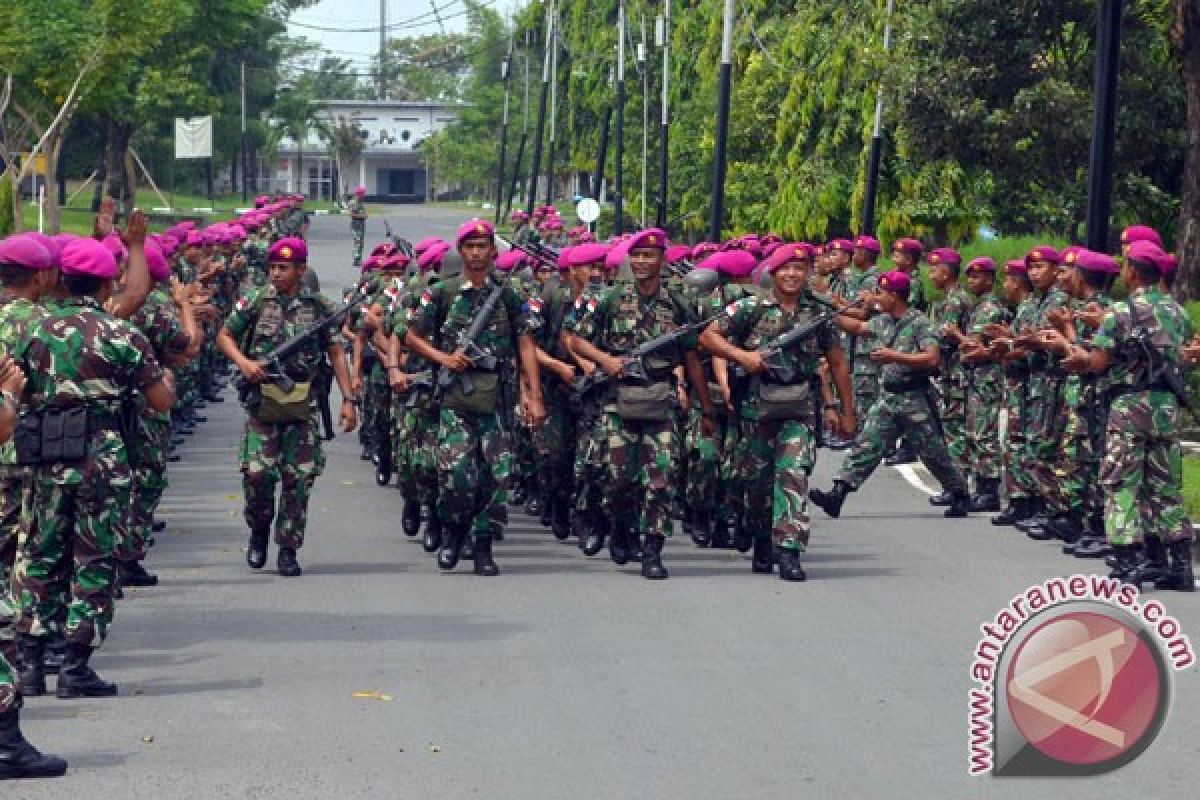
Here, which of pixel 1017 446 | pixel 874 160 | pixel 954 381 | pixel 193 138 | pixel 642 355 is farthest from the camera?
pixel 193 138

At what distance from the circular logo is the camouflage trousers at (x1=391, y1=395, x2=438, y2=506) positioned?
5.07 meters

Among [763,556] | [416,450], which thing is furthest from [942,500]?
[416,450]

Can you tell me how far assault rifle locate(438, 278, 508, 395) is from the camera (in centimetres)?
1305

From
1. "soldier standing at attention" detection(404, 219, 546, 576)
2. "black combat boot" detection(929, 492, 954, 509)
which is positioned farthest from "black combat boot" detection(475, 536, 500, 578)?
"black combat boot" detection(929, 492, 954, 509)

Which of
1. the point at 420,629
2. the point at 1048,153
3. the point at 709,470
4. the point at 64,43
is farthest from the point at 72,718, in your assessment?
the point at 64,43

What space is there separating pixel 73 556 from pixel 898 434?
26.5 feet

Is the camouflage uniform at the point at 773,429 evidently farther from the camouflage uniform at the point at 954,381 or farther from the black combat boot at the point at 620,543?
the camouflage uniform at the point at 954,381

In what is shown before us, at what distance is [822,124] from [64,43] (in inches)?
553

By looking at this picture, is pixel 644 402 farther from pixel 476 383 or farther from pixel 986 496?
pixel 986 496

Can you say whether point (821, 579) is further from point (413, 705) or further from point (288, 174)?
point (288, 174)

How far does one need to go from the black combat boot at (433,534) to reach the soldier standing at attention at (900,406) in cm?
303

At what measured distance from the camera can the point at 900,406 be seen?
53.9 ft

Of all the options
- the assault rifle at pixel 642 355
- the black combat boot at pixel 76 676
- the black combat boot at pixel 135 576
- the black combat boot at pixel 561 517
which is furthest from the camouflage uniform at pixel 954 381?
the black combat boot at pixel 76 676

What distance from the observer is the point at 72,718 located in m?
9.26
